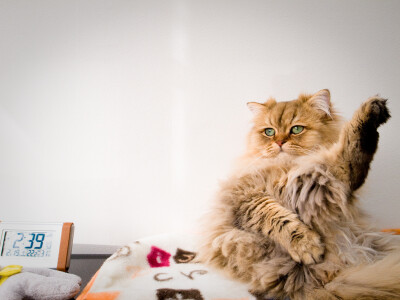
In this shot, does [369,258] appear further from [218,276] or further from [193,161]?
[193,161]

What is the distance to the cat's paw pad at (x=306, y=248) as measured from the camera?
66cm

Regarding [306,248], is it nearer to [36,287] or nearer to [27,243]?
[36,287]

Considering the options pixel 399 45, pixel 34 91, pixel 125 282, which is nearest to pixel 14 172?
pixel 34 91

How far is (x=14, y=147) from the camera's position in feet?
4.47

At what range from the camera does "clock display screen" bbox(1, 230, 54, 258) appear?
975 mm

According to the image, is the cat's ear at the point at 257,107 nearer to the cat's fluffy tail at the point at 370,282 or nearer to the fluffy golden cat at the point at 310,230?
the fluffy golden cat at the point at 310,230

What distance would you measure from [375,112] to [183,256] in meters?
0.79

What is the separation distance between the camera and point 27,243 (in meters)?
0.99

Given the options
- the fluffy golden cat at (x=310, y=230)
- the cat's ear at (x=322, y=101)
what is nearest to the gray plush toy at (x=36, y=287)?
the fluffy golden cat at (x=310, y=230)

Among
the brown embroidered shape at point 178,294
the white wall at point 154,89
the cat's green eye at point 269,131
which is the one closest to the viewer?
the brown embroidered shape at point 178,294

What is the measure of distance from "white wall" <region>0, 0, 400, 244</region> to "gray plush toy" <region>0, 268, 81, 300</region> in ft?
1.70

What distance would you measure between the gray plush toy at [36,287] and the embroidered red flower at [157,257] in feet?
0.83

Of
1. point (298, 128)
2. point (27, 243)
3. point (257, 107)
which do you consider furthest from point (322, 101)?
point (27, 243)

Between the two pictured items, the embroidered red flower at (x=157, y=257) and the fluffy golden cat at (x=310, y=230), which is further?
the embroidered red flower at (x=157, y=257)
